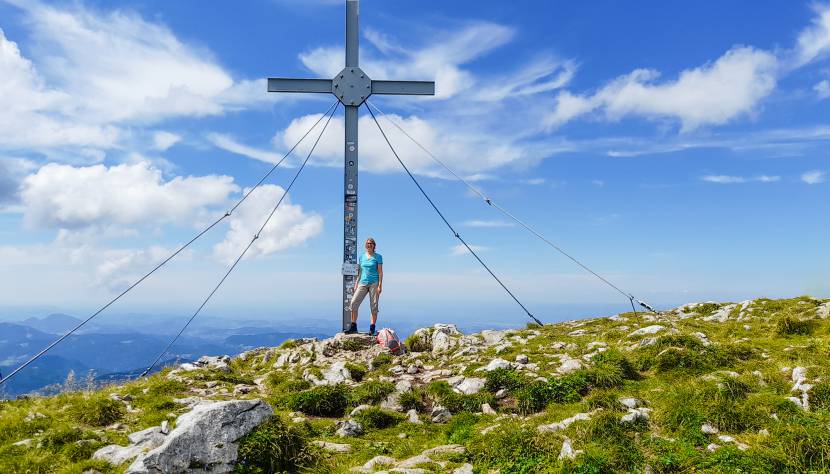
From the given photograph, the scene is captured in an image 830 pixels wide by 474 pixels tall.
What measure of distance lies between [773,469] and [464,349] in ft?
33.4

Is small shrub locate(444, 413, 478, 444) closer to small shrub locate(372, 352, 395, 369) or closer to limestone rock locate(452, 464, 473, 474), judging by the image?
limestone rock locate(452, 464, 473, 474)

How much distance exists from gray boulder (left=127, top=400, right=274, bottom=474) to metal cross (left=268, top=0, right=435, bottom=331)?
11.1 m

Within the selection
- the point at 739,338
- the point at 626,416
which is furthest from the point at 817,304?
the point at 626,416

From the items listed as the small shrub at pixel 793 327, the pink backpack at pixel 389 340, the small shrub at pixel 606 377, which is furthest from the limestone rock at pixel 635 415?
the pink backpack at pixel 389 340

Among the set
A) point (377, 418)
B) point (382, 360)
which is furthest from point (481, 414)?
point (382, 360)

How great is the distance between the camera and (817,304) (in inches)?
766

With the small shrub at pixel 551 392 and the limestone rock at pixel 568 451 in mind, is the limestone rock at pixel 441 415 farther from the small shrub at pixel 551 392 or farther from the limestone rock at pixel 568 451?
the limestone rock at pixel 568 451

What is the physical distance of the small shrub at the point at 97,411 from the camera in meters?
9.83

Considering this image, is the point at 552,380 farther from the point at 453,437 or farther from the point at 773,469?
the point at 773,469

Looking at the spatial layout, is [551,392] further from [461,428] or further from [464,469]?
[464,469]

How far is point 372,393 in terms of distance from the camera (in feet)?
38.7

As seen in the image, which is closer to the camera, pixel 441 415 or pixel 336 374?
pixel 441 415

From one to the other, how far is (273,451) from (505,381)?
6050 mm

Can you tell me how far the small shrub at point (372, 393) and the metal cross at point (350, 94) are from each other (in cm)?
711
